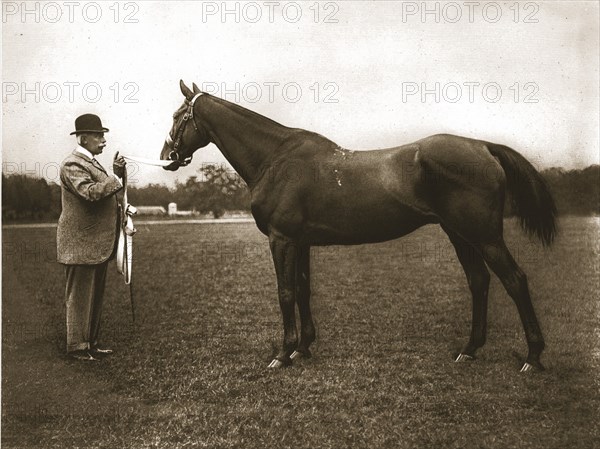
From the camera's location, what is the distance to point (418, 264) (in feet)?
14.1

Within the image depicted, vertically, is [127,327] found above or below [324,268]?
below

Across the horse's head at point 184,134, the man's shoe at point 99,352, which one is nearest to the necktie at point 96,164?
the horse's head at point 184,134

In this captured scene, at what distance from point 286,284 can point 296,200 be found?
23.7 inches

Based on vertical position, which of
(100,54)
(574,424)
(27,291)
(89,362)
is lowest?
(574,424)

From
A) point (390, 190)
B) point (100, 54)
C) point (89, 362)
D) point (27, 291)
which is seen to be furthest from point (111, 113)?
point (390, 190)

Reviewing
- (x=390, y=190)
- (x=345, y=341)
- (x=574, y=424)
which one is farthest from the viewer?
(x=345, y=341)

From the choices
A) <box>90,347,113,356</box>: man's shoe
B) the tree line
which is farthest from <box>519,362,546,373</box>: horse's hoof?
<box>90,347,113,356</box>: man's shoe

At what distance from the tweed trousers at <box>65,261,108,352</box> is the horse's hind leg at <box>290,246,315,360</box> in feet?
4.70

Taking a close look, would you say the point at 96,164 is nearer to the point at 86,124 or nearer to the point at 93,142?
the point at 93,142

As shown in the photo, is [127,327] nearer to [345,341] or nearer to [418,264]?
[345,341]

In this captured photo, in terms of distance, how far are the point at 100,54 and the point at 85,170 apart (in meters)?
1.01

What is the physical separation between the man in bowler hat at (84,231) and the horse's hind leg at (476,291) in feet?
8.09

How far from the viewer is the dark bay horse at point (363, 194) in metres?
3.66

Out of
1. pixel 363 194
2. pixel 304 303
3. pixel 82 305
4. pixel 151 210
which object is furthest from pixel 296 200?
pixel 82 305
